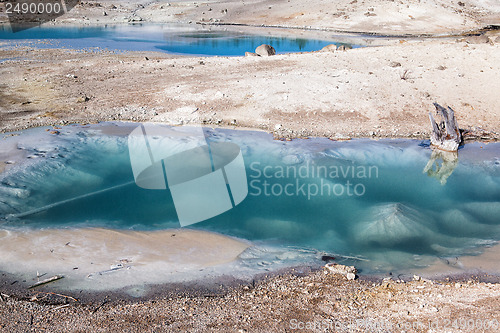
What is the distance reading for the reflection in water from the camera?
10547mm

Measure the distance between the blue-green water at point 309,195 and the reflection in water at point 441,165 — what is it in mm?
49

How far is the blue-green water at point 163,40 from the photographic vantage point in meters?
25.2

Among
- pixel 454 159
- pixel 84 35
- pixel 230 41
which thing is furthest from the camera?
pixel 84 35

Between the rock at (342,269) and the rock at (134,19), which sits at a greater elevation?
the rock at (134,19)

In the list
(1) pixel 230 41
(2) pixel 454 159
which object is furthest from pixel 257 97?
(1) pixel 230 41

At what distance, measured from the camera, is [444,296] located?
5.84 metres

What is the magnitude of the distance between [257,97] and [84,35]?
21.4 m

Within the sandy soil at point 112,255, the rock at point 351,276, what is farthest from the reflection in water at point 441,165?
the sandy soil at point 112,255

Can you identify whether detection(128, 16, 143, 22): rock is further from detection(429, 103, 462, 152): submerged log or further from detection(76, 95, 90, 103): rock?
detection(429, 103, 462, 152): submerged log

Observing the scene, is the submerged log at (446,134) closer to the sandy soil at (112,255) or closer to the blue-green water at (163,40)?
the sandy soil at (112,255)

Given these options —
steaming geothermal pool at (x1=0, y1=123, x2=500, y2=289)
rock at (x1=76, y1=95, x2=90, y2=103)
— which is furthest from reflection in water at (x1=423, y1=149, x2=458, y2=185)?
rock at (x1=76, y1=95, x2=90, y2=103)

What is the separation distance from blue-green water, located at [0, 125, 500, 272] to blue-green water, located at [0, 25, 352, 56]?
46.1 feet

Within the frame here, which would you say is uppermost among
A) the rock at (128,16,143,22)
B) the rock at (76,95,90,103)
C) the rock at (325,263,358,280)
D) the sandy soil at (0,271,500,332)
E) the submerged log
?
the rock at (128,16,143,22)

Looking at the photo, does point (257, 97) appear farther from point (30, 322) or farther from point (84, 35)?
point (84, 35)
